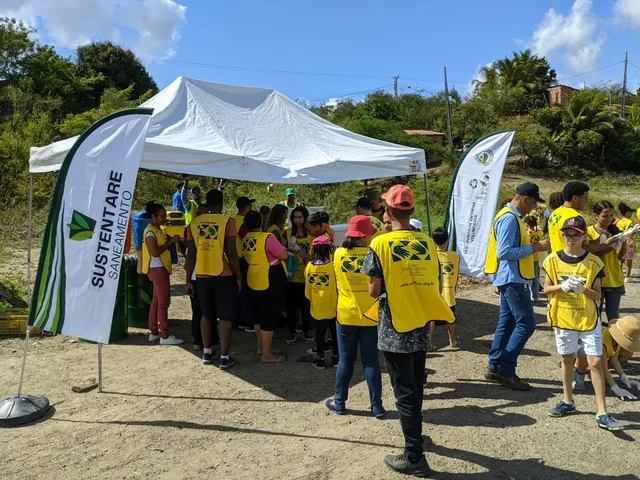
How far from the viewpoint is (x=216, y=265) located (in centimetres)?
527

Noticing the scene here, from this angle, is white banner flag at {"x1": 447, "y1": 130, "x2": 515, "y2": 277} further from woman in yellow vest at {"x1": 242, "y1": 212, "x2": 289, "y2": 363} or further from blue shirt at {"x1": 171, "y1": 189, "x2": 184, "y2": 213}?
blue shirt at {"x1": 171, "y1": 189, "x2": 184, "y2": 213}

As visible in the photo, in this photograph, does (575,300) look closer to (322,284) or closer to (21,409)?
(322,284)

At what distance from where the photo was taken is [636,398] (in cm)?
449

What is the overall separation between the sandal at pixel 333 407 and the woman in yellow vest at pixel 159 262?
256cm

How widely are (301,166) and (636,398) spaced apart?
404 centimetres

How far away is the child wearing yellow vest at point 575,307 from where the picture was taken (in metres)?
3.96

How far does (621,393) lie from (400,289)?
2.72 m

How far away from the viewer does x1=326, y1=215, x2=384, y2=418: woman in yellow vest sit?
4.09 metres

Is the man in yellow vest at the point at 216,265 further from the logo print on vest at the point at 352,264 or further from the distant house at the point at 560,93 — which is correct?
the distant house at the point at 560,93

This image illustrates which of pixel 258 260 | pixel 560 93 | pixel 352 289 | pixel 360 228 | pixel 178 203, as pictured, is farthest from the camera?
pixel 560 93

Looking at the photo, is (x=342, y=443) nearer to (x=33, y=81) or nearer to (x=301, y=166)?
(x=301, y=166)

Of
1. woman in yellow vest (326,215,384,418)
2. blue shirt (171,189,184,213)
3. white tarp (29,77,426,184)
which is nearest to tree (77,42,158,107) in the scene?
blue shirt (171,189,184,213)

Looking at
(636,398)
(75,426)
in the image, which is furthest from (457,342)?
(75,426)

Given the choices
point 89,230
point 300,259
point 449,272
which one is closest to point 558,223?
point 449,272
